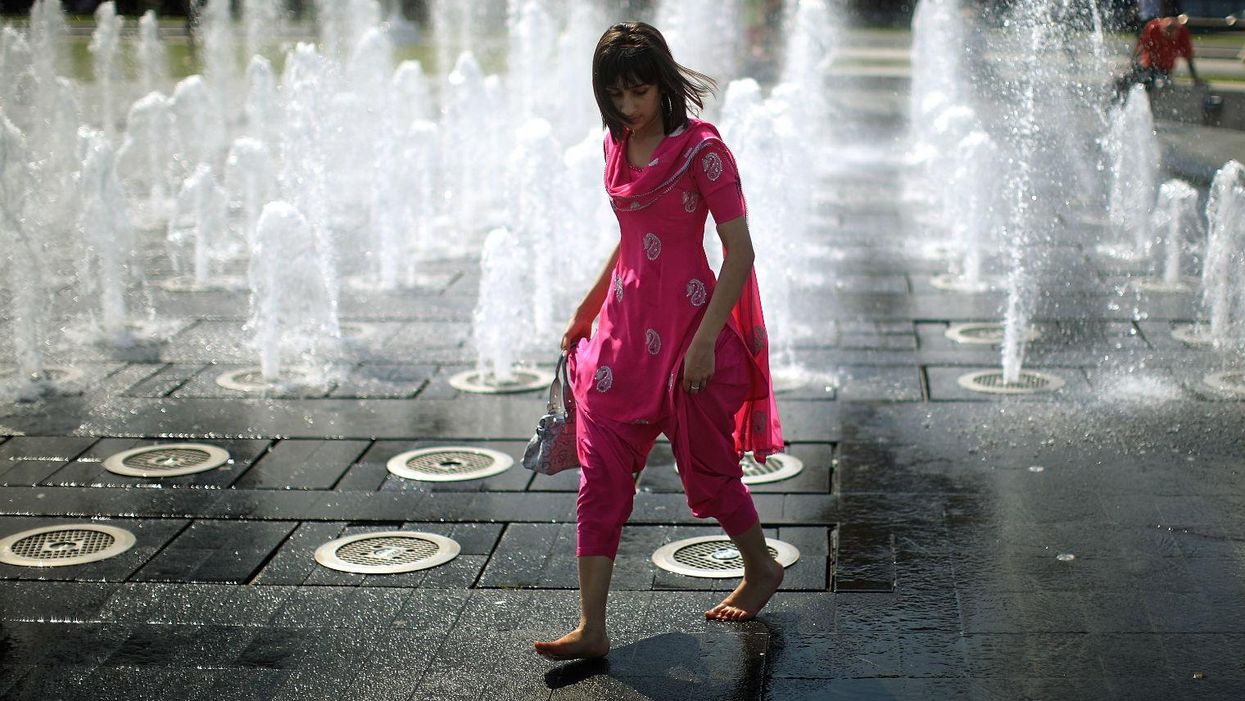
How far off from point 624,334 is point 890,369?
3583mm

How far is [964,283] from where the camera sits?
31.1 feet

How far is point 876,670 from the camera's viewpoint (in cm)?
386

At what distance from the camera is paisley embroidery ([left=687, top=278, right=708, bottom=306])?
153 inches

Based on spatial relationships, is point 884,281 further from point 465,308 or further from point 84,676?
point 84,676

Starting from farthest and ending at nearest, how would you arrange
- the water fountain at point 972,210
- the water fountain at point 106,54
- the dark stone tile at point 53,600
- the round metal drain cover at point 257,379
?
the water fountain at point 106,54
the water fountain at point 972,210
the round metal drain cover at point 257,379
the dark stone tile at point 53,600

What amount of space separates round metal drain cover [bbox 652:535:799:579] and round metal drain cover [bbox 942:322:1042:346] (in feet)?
10.9

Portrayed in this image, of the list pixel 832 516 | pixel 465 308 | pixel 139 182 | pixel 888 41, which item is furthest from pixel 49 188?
pixel 888 41

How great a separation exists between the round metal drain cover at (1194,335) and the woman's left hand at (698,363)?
181 inches

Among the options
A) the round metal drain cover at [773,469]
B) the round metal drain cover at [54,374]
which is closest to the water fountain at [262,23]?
the round metal drain cover at [54,374]

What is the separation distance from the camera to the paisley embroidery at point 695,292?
3.90 metres

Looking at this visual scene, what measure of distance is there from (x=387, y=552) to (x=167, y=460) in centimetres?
146

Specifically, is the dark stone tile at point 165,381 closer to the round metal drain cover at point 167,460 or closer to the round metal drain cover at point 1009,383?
the round metal drain cover at point 167,460

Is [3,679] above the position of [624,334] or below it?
below

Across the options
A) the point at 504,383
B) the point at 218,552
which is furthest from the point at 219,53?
the point at 218,552
